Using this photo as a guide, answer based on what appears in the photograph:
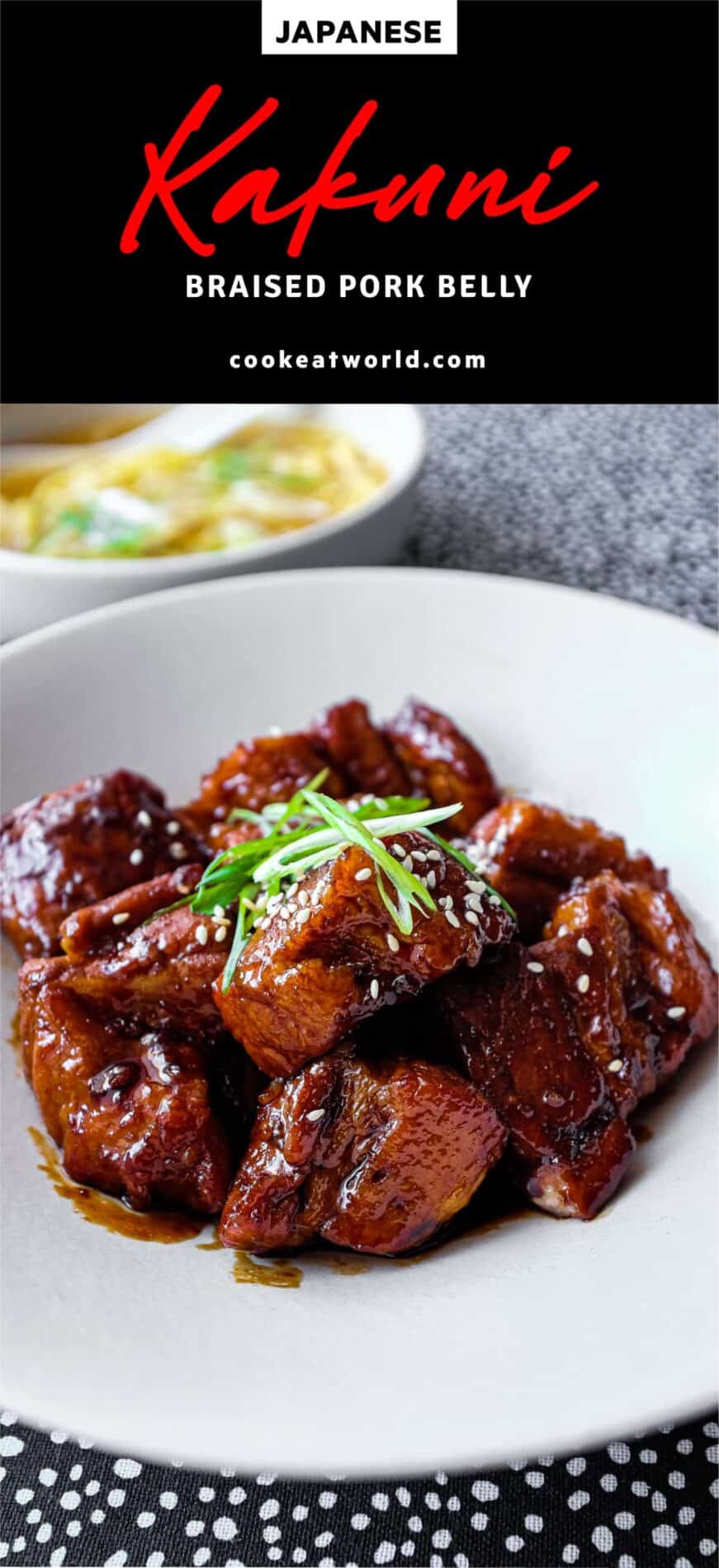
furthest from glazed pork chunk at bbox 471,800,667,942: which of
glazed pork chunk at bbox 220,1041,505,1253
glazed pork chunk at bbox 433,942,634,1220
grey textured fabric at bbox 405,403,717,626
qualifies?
grey textured fabric at bbox 405,403,717,626

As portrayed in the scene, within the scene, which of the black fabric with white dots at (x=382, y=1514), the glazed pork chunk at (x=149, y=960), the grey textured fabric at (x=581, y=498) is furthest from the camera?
the grey textured fabric at (x=581, y=498)

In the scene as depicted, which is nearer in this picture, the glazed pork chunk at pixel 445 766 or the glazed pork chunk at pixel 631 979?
the glazed pork chunk at pixel 631 979

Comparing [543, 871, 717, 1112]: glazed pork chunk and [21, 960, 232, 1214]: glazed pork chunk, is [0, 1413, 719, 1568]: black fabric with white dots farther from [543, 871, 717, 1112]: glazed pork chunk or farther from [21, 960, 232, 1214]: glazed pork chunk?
[543, 871, 717, 1112]: glazed pork chunk

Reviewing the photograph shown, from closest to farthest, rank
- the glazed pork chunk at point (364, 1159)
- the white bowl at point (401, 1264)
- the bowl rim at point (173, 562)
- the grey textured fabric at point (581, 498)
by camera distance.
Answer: the white bowl at point (401, 1264)
the glazed pork chunk at point (364, 1159)
the bowl rim at point (173, 562)
the grey textured fabric at point (581, 498)

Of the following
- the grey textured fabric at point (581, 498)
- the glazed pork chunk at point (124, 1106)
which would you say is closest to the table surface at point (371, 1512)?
the glazed pork chunk at point (124, 1106)

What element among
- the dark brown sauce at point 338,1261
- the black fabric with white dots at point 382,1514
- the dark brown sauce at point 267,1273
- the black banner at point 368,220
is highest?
the black banner at point 368,220

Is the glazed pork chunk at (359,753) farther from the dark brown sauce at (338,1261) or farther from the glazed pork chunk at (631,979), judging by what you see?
the dark brown sauce at (338,1261)

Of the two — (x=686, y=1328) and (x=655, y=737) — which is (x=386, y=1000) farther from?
(x=655, y=737)

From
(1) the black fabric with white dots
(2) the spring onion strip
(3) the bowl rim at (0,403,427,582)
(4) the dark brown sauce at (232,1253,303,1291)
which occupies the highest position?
(3) the bowl rim at (0,403,427,582)
